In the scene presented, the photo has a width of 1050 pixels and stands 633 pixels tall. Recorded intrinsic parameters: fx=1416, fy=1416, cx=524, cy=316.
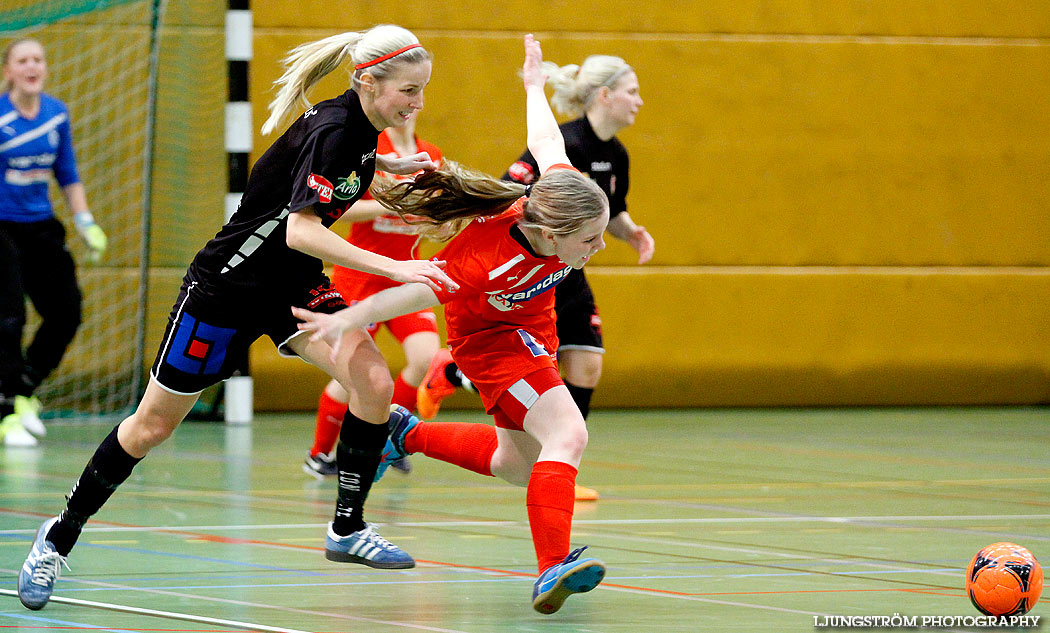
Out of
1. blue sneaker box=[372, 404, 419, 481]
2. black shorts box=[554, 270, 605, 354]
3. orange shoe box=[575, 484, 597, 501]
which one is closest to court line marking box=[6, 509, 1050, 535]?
blue sneaker box=[372, 404, 419, 481]

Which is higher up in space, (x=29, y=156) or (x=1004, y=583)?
(x=1004, y=583)

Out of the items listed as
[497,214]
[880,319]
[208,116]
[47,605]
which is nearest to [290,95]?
[497,214]

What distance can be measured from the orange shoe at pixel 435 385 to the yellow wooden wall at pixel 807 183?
3.24 meters

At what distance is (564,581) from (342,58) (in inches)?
63.4

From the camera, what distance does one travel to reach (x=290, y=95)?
391 centimetres

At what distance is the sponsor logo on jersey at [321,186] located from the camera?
3.60 metres

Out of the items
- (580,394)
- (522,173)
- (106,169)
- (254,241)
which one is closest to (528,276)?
(254,241)

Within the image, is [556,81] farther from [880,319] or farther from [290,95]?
[880,319]

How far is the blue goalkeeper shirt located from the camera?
24.2 feet

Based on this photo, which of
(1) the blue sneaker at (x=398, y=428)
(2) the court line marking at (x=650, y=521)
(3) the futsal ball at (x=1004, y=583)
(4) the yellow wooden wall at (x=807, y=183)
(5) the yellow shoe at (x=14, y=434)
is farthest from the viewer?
(4) the yellow wooden wall at (x=807, y=183)

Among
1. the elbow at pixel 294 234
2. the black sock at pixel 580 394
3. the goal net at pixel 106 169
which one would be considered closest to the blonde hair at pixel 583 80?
the black sock at pixel 580 394

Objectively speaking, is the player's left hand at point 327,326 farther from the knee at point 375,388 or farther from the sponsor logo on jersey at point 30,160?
the sponsor logo on jersey at point 30,160

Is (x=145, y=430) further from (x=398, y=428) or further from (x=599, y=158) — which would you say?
(x=599, y=158)

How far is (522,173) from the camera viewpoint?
18.0ft
